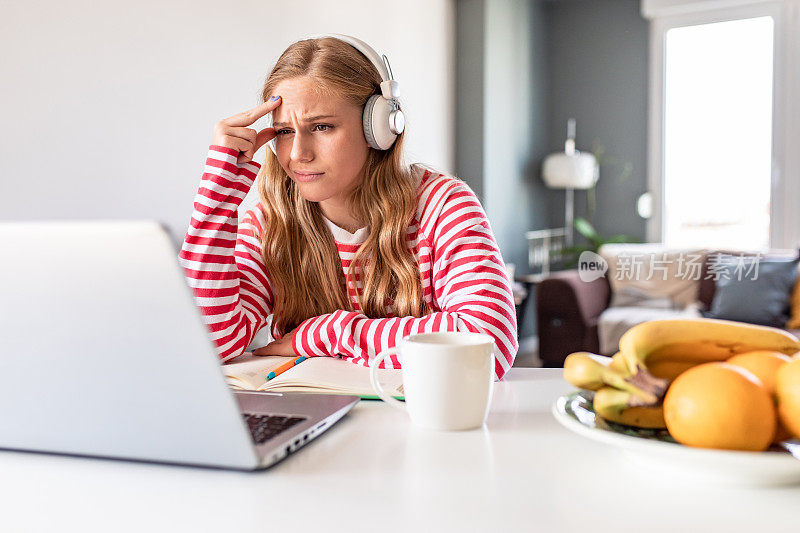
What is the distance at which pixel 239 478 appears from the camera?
57 cm

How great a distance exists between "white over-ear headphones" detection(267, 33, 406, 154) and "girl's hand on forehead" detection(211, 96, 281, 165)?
55mm

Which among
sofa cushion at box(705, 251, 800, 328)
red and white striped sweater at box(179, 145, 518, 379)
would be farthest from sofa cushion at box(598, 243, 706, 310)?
red and white striped sweater at box(179, 145, 518, 379)

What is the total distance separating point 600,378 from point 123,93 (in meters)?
2.05

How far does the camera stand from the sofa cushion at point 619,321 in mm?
3703

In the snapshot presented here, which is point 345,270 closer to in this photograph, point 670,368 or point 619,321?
point 670,368

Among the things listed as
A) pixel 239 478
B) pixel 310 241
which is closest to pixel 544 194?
pixel 310 241

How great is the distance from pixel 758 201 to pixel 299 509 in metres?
4.68

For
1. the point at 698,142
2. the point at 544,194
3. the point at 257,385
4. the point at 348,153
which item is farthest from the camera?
the point at 544,194

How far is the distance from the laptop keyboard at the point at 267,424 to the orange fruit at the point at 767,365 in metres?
0.39

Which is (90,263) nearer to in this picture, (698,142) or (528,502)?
(528,502)

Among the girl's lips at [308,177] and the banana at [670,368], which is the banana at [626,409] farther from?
the girl's lips at [308,177]

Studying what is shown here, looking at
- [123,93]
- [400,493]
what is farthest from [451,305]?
[123,93]

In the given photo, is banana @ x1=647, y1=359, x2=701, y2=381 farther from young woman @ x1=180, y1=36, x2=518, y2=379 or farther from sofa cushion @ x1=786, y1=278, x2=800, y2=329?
sofa cushion @ x1=786, y1=278, x2=800, y2=329

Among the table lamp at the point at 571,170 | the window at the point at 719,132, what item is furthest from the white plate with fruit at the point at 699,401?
the window at the point at 719,132
